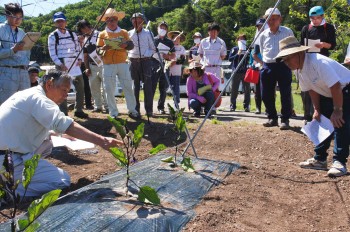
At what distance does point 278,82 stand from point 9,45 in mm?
3345

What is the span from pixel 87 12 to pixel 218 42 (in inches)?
93.4

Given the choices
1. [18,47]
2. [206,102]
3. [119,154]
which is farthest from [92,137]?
[206,102]

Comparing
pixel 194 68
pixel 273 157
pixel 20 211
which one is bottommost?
pixel 273 157

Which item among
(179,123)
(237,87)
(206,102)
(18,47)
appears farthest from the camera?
(237,87)

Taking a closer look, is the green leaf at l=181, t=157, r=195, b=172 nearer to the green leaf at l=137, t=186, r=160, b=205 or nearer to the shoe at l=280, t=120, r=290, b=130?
the green leaf at l=137, t=186, r=160, b=205

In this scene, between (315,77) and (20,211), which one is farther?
(315,77)

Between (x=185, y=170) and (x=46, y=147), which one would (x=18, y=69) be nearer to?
(x=46, y=147)

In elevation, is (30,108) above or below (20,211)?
above

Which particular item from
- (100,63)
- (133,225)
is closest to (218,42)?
(100,63)

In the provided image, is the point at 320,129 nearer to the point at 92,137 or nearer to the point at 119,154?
the point at 119,154

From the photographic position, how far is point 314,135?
4273 millimetres

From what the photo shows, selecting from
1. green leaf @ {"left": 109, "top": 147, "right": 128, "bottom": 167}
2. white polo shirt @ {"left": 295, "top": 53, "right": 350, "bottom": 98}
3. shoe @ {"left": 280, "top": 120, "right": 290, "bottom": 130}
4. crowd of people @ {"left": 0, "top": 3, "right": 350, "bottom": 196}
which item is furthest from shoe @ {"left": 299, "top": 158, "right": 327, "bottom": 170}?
green leaf @ {"left": 109, "top": 147, "right": 128, "bottom": 167}

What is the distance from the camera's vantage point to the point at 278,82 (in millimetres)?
5805

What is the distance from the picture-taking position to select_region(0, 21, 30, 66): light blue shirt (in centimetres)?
510
